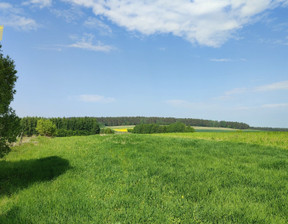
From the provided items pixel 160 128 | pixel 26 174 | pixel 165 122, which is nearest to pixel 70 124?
pixel 160 128

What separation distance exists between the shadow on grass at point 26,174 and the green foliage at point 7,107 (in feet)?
4.52

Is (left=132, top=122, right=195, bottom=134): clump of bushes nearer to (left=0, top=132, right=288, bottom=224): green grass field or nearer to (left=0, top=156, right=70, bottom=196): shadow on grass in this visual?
(left=0, top=132, right=288, bottom=224): green grass field

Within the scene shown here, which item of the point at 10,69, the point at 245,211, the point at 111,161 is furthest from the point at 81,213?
the point at 10,69

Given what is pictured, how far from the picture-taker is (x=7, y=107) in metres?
8.80

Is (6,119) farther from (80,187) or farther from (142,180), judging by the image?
(142,180)

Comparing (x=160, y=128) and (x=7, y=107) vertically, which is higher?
(x=7, y=107)

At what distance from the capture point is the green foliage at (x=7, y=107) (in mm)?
8422

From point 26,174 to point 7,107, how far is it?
3.41 metres

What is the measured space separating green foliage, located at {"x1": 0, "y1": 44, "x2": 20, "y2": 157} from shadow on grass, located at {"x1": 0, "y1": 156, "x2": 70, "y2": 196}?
138 centimetres

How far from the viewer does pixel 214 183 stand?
7.36 meters

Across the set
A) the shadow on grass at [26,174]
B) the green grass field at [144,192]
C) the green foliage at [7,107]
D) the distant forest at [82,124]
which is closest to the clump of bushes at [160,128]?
the distant forest at [82,124]

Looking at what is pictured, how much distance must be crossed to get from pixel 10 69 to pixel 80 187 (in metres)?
6.25

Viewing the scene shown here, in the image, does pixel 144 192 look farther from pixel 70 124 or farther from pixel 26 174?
pixel 70 124

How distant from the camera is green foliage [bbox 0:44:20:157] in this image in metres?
8.42
